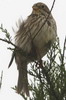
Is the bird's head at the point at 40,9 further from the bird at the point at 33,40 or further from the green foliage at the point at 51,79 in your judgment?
the green foliage at the point at 51,79

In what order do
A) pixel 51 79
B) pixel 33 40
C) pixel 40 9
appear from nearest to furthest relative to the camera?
pixel 51 79 < pixel 33 40 < pixel 40 9

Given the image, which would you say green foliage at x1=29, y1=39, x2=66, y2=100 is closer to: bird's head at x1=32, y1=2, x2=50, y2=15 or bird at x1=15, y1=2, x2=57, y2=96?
bird at x1=15, y1=2, x2=57, y2=96

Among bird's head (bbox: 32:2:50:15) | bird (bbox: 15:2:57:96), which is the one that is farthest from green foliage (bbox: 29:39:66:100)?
bird's head (bbox: 32:2:50:15)

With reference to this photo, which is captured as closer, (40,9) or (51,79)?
(51,79)

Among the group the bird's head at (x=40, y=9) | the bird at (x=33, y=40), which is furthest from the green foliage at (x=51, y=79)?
the bird's head at (x=40, y=9)

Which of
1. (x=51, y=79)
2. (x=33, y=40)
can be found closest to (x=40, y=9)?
(x=33, y=40)

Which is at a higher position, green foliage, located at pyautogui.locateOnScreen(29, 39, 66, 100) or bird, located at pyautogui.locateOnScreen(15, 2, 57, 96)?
bird, located at pyautogui.locateOnScreen(15, 2, 57, 96)

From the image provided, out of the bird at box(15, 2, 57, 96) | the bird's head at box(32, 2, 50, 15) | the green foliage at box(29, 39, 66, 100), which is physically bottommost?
the green foliage at box(29, 39, 66, 100)

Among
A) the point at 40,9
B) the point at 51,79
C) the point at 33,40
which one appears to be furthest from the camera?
the point at 40,9

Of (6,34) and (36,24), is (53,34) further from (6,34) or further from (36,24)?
(6,34)

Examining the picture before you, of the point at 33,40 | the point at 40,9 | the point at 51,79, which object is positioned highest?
the point at 40,9

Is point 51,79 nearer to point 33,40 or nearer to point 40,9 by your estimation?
point 33,40
